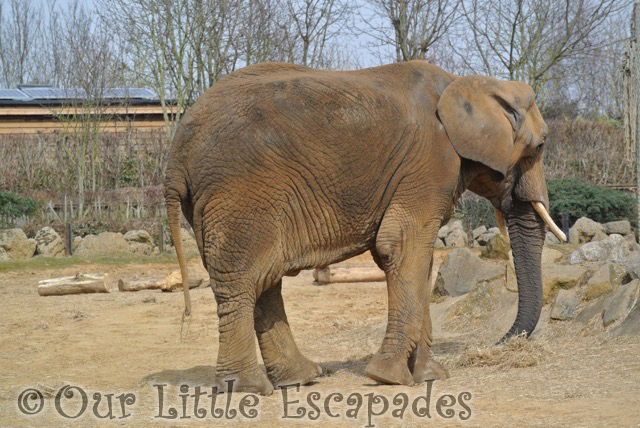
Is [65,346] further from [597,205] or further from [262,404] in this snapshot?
[597,205]

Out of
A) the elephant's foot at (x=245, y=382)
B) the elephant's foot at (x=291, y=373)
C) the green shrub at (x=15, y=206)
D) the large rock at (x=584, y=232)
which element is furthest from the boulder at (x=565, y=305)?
the green shrub at (x=15, y=206)

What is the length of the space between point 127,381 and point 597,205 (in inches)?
659

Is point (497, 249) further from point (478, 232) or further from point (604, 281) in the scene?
point (604, 281)

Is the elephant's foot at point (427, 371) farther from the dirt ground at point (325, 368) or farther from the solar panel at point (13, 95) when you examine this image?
the solar panel at point (13, 95)

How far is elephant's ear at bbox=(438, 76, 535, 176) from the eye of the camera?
8633 millimetres

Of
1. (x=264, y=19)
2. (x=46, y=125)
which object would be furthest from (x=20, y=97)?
(x=264, y=19)

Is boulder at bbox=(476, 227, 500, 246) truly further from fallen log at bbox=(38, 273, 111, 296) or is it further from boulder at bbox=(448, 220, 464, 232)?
fallen log at bbox=(38, 273, 111, 296)

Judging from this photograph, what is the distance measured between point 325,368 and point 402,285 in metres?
1.62

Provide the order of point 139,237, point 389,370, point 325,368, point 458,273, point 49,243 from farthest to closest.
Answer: point 139,237, point 49,243, point 458,273, point 325,368, point 389,370

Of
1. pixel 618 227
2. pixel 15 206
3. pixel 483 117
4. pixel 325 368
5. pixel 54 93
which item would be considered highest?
pixel 54 93

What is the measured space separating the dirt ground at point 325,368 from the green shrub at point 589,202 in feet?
32.0

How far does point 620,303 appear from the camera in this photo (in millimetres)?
10031

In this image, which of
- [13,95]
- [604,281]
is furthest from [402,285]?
[13,95]

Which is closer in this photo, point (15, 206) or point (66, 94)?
point (15, 206)
